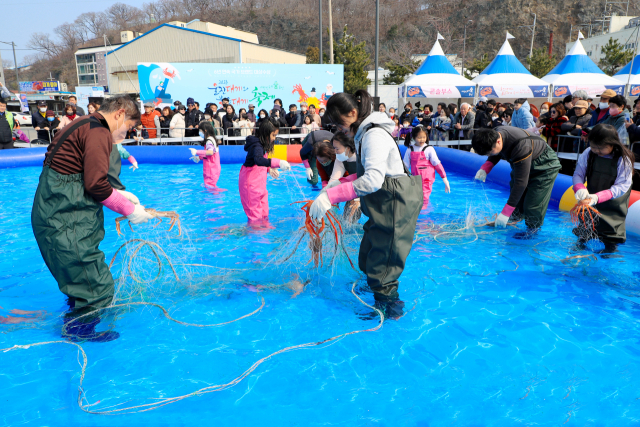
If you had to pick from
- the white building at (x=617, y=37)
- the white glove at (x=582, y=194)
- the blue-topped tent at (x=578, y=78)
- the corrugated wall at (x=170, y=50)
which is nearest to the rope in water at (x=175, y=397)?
the white glove at (x=582, y=194)

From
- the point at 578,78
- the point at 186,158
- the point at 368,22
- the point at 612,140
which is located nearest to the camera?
the point at 612,140

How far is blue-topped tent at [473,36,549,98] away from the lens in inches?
606

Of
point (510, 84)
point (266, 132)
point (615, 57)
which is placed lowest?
point (266, 132)

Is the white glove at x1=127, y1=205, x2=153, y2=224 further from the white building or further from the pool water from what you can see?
the white building

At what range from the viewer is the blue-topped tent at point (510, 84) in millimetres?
15398

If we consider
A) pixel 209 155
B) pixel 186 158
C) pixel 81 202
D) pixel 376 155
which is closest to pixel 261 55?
pixel 186 158

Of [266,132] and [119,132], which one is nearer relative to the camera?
[119,132]

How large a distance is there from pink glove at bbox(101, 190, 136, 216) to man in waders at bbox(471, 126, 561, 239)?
352cm

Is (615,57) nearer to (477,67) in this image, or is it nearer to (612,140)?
(477,67)

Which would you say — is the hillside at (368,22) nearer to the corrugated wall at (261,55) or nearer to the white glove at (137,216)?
the corrugated wall at (261,55)

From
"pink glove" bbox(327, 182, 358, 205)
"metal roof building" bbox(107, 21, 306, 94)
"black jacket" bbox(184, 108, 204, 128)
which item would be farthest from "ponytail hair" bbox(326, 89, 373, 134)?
"metal roof building" bbox(107, 21, 306, 94)

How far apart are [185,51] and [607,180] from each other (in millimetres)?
33599

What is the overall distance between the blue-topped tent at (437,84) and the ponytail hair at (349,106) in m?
12.2

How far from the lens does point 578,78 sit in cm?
1559
